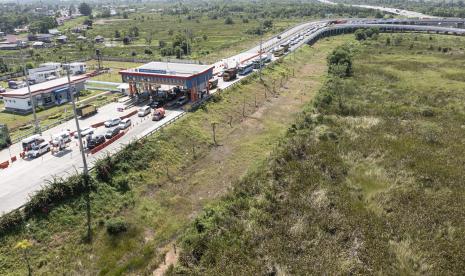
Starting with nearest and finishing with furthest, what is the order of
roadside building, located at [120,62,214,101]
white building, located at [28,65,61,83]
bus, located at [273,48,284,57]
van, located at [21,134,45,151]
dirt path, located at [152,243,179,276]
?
dirt path, located at [152,243,179,276]
van, located at [21,134,45,151]
roadside building, located at [120,62,214,101]
white building, located at [28,65,61,83]
bus, located at [273,48,284,57]

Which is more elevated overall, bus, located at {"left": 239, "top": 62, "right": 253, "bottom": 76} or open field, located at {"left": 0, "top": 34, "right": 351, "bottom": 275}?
bus, located at {"left": 239, "top": 62, "right": 253, "bottom": 76}

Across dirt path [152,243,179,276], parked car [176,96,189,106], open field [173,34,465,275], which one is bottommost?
dirt path [152,243,179,276]

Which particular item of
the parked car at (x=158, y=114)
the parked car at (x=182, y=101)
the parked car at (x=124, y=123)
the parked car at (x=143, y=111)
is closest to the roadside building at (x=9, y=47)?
the parked car at (x=182, y=101)

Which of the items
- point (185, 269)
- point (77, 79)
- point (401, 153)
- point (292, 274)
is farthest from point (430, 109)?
point (77, 79)

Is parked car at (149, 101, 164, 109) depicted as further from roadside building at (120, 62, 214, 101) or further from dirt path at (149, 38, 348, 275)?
dirt path at (149, 38, 348, 275)

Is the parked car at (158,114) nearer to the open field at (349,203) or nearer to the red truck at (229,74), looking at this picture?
the open field at (349,203)

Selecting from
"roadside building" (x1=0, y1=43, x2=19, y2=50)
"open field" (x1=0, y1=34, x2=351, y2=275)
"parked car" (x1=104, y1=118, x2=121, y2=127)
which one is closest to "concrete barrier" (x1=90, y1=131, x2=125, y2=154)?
"parked car" (x1=104, y1=118, x2=121, y2=127)

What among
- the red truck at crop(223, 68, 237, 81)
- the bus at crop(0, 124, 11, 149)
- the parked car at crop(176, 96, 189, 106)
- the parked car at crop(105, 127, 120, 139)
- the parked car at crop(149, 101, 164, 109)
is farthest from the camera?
the red truck at crop(223, 68, 237, 81)
